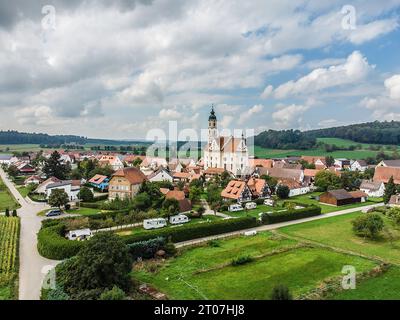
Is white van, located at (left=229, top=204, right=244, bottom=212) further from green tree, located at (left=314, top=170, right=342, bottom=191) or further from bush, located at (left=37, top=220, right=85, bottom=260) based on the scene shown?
bush, located at (left=37, top=220, right=85, bottom=260)

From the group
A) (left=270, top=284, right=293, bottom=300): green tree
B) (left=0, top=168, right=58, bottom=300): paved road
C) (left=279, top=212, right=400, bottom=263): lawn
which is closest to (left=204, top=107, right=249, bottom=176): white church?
(left=279, top=212, right=400, bottom=263): lawn

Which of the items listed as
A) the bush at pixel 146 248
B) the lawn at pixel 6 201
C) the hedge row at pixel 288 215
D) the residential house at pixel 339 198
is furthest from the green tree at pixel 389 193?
the lawn at pixel 6 201

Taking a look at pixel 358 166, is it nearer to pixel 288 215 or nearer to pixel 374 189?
pixel 374 189

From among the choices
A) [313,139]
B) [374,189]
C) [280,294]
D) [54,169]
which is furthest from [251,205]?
[313,139]

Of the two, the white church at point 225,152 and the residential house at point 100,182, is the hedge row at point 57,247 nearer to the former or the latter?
the residential house at point 100,182

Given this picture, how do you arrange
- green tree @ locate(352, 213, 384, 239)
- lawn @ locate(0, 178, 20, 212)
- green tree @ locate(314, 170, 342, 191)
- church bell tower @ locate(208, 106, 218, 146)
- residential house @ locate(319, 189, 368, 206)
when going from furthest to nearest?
church bell tower @ locate(208, 106, 218, 146)
green tree @ locate(314, 170, 342, 191)
residential house @ locate(319, 189, 368, 206)
lawn @ locate(0, 178, 20, 212)
green tree @ locate(352, 213, 384, 239)
